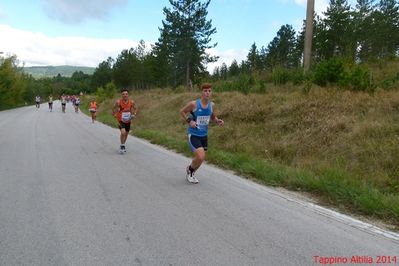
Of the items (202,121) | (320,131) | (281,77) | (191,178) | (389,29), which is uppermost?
(389,29)

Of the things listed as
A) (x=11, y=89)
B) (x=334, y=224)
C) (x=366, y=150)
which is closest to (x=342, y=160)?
(x=366, y=150)

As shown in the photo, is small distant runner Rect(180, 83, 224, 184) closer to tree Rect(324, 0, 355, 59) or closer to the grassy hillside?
the grassy hillside

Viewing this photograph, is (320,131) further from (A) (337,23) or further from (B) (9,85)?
(B) (9,85)

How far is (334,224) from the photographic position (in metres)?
5.21

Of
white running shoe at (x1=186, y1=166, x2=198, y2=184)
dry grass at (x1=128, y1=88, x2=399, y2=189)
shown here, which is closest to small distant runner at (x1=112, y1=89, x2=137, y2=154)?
dry grass at (x1=128, y1=88, x2=399, y2=189)

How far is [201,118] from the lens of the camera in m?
7.57

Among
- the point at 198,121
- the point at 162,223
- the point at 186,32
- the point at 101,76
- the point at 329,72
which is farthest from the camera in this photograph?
the point at 101,76

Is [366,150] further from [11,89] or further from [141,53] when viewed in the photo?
[141,53]

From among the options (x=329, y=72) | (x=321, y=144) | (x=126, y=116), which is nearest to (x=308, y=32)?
(x=329, y=72)

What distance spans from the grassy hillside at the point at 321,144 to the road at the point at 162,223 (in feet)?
2.37

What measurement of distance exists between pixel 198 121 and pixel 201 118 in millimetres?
84

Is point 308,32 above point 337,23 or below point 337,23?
below

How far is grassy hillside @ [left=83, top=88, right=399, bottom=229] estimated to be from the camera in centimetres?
680

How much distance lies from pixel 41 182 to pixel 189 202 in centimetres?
302
